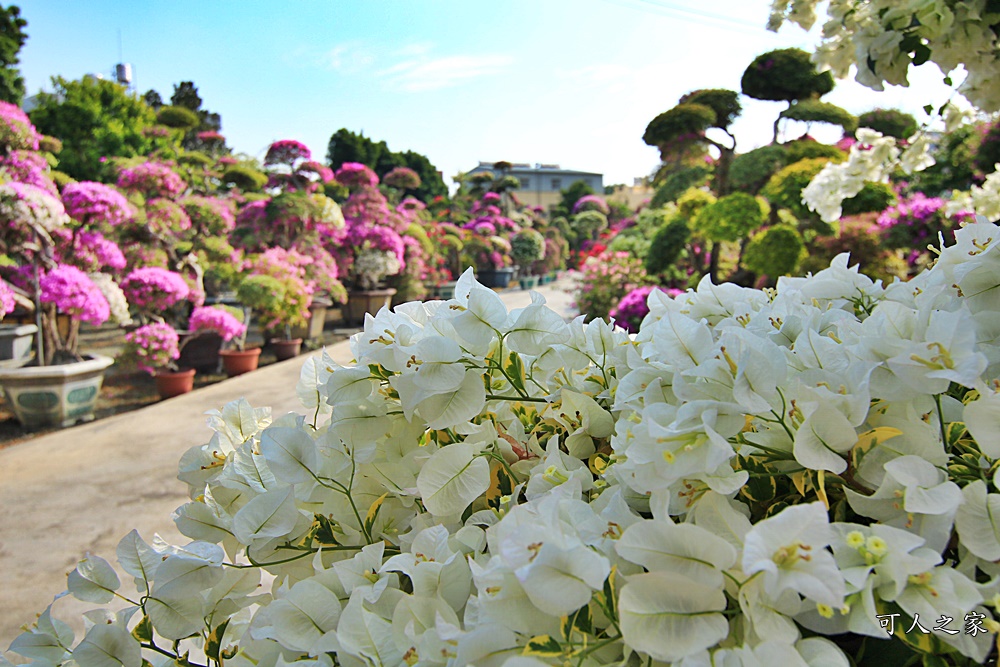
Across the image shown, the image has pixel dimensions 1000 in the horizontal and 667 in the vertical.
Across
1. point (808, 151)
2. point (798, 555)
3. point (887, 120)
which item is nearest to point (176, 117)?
point (808, 151)

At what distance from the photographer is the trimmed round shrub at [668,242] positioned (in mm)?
6035

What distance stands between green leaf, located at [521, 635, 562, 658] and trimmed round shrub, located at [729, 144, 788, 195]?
760 centimetres

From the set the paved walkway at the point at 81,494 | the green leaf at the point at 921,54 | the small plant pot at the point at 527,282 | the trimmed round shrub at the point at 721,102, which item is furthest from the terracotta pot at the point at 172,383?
the small plant pot at the point at 527,282

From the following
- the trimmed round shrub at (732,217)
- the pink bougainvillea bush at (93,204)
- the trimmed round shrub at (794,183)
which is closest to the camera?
the pink bougainvillea bush at (93,204)

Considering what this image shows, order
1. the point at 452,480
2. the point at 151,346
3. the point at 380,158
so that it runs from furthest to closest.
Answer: the point at 380,158, the point at 151,346, the point at 452,480

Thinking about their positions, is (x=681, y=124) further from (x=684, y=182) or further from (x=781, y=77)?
(x=781, y=77)

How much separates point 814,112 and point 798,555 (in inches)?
413

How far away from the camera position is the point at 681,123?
7156 mm

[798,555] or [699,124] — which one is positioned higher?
[699,124]

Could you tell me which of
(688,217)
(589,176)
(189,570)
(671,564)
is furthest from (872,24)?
(589,176)

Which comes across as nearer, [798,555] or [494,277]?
[798,555]

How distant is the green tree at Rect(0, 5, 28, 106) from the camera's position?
35.7 feet

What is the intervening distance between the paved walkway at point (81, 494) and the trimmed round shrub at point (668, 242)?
3797 mm

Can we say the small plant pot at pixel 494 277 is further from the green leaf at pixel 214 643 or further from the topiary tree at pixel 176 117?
the green leaf at pixel 214 643
